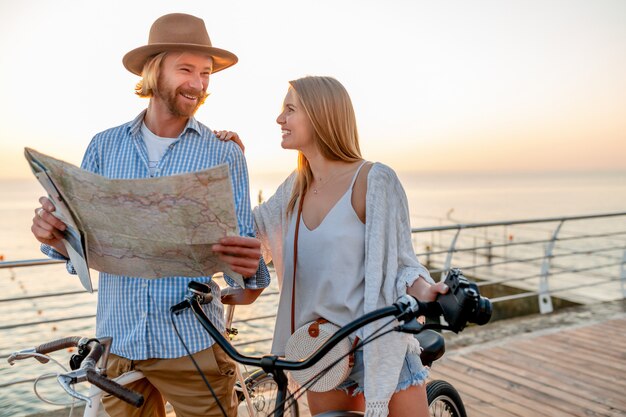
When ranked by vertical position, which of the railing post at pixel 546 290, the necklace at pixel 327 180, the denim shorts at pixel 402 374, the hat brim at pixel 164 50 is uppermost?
the hat brim at pixel 164 50

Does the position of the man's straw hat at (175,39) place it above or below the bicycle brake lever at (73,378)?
above

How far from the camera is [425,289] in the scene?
137cm

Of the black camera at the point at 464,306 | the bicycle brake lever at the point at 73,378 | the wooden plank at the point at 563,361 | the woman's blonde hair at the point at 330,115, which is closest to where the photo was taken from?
→ the black camera at the point at 464,306

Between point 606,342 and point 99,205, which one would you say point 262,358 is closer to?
point 99,205

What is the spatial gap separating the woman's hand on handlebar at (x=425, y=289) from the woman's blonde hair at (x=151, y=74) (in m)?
0.85

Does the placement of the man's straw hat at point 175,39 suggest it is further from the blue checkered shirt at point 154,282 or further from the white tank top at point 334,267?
the white tank top at point 334,267

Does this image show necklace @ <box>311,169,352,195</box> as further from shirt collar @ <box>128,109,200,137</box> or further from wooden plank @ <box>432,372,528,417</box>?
wooden plank @ <box>432,372,528,417</box>

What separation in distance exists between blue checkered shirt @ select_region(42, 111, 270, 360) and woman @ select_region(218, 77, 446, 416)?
11 centimetres

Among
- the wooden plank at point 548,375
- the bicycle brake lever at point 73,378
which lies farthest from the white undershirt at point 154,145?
the wooden plank at point 548,375

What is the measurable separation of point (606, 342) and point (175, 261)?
4339mm

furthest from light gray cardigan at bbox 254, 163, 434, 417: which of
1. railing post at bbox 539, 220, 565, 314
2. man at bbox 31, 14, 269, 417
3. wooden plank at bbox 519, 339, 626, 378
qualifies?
railing post at bbox 539, 220, 565, 314

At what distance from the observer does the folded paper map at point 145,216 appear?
106cm

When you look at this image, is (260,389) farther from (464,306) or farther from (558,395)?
(558,395)

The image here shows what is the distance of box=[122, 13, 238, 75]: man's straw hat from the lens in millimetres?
1524
